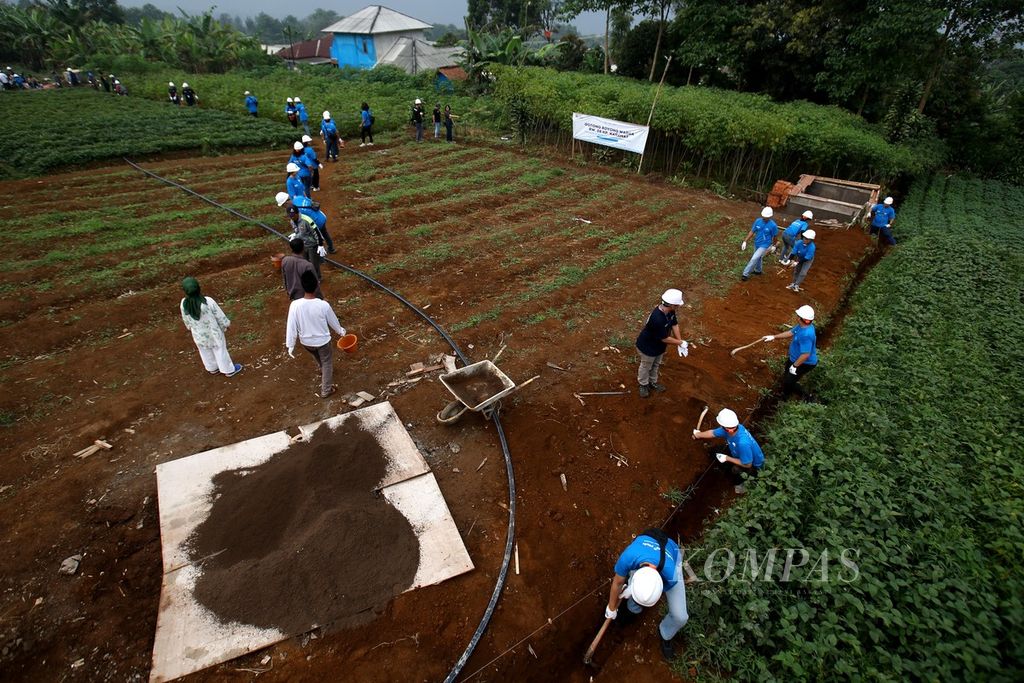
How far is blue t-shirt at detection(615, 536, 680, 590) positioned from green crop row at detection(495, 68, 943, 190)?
52.1 ft

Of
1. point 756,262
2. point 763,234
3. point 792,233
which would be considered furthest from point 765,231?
point 792,233

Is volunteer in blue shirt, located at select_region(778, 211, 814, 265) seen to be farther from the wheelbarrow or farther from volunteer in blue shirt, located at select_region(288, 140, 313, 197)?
volunteer in blue shirt, located at select_region(288, 140, 313, 197)

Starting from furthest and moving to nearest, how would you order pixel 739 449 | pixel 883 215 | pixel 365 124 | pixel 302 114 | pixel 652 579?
pixel 302 114
pixel 365 124
pixel 883 215
pixel 739 449
pixel 652 579

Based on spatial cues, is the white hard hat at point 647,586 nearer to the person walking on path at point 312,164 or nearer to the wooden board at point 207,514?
the wooden board at point 207,514

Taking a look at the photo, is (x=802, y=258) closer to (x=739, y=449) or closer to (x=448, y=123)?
(x=739, y=449)

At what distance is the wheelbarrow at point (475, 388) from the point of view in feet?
20.7

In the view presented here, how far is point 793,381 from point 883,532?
3178 mm

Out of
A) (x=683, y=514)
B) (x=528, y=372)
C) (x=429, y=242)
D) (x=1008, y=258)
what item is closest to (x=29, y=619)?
(x=528, y=372)

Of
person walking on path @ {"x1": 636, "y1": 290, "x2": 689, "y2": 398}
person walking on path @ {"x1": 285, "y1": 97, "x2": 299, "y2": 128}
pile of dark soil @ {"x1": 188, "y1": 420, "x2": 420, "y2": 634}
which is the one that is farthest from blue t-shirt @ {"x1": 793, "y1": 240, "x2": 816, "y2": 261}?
person walking on path @ {"x1": 285, "y1": 97, "x2": 299, "y2": 128}

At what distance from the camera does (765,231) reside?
10.3m

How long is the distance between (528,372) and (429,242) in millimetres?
5476

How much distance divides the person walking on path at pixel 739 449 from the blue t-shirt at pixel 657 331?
143cm

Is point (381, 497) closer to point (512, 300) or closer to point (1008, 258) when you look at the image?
point (512, 300)

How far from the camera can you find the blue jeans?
34.3 ft
